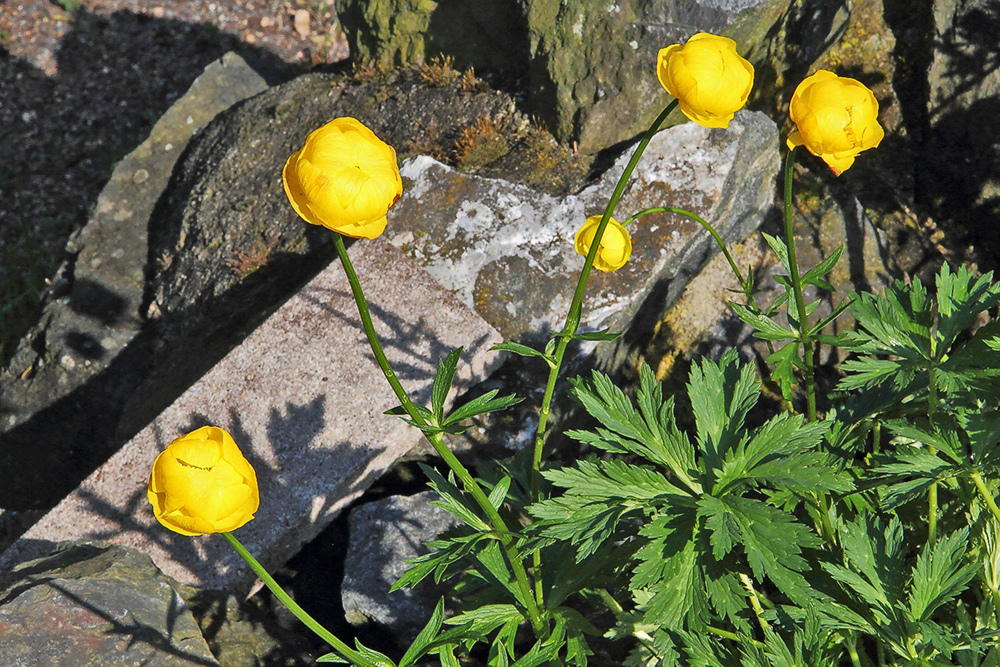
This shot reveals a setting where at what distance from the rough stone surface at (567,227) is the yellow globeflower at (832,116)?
54.2 inches

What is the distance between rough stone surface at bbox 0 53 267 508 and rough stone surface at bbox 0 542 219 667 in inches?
59.7

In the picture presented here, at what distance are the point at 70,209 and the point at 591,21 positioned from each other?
12.8 ft

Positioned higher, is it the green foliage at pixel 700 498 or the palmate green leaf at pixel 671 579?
the green foliage at pixel 700 498

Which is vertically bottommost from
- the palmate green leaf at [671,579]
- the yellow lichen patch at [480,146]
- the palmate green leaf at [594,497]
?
the palmate green leaf at [671,579]

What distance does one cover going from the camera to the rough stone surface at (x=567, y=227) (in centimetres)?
325

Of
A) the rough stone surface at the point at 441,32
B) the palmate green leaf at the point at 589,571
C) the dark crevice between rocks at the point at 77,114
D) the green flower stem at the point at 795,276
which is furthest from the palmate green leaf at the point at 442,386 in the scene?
the dark crevice between rocks at the point at 77,114

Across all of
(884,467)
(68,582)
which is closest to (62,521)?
(68,582)

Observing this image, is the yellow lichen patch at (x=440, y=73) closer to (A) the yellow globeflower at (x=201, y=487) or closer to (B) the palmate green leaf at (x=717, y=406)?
(B) the palmate green leaf at (x=717, y=406)

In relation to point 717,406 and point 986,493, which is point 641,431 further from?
point 986,493

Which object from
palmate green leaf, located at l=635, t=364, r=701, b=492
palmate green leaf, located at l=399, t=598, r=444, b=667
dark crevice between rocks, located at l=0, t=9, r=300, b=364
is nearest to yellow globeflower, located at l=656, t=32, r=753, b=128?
palmate green leaf, located at l=635, t=364, r=701, b=492

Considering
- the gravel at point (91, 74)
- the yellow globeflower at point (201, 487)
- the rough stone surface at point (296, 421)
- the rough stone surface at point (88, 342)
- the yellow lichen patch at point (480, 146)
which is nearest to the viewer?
the yellow globeflower at point (201, 487)

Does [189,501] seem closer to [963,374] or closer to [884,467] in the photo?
[884,467]

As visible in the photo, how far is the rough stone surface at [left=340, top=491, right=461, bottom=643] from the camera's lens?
3061mm

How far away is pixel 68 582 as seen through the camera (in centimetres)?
260
